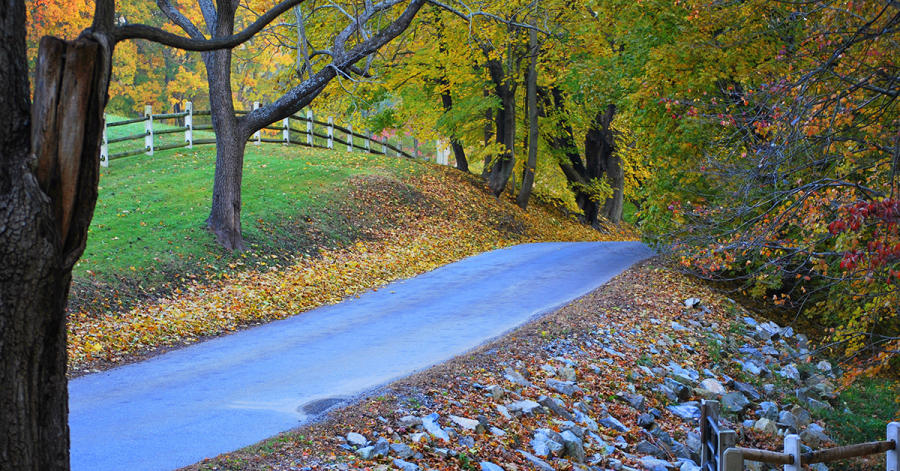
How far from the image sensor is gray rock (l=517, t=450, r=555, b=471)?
7688mm

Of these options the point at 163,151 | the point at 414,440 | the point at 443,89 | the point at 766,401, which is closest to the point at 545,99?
the point at 443,89

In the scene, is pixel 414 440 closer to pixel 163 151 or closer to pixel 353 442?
pixel 353 442

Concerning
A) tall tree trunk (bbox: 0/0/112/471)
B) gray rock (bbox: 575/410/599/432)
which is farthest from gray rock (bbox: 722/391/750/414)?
tall tree trunk (bbox: 0/0/112/471)

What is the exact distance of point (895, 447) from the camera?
675cm

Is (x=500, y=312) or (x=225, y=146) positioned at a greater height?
(x=225, y=146)

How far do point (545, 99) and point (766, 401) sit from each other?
69.2 ft

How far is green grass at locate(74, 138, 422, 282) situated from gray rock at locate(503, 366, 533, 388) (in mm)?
7598

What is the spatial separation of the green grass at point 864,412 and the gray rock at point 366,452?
760 cm

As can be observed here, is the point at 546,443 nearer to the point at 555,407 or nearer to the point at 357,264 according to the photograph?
the point at 555,407

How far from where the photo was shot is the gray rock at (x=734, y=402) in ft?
36.3

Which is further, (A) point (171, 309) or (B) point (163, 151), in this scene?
(B) point (163, 151)

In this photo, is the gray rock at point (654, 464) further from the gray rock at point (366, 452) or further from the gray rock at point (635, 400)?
the gray rock at point (366, 452)

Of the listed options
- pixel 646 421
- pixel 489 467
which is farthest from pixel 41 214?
pixel 646 421

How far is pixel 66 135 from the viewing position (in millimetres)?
4699
